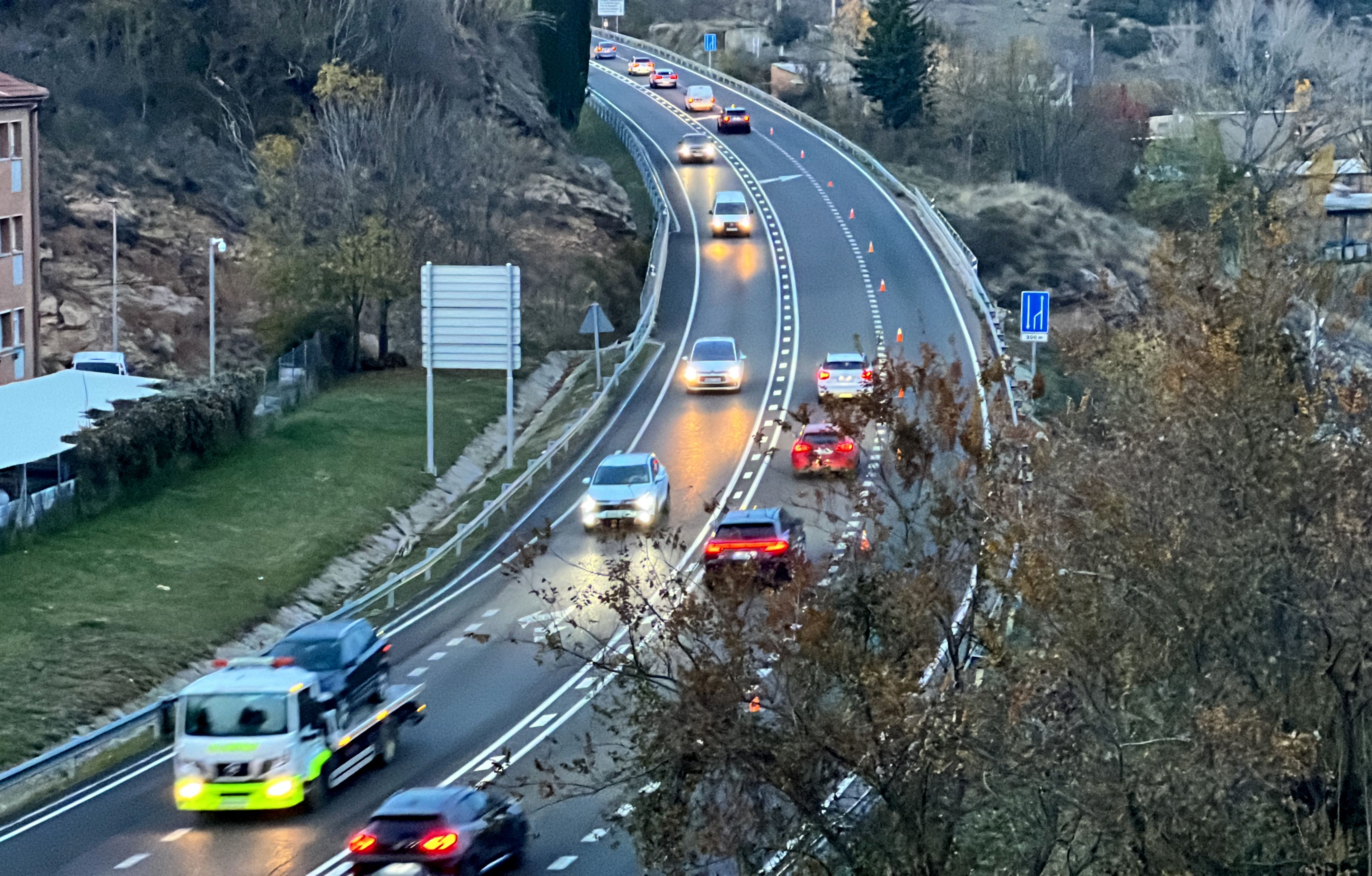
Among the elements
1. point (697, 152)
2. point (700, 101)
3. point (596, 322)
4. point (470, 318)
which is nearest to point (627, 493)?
point (470, 318)

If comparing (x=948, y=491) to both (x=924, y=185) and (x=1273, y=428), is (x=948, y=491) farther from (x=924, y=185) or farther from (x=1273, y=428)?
(x=924, y=185)

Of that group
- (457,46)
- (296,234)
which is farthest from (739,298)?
(457,46)

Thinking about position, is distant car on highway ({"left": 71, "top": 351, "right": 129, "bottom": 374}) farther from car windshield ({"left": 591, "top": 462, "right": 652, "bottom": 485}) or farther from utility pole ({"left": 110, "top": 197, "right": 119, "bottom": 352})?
car windshield ({"left": 591, "top": 462, "right": 652, "bottom": 485})

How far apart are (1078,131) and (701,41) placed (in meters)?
40.6

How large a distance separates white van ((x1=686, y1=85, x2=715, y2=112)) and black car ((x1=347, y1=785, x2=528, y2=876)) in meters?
76.8

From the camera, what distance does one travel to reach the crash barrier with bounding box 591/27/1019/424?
1975 inches

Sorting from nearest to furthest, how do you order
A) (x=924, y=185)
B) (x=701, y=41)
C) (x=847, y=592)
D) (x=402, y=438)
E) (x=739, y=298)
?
(x=847, y=592) < (x=402, y=438) < (x=739, y=298) < (x=924, y=185) < (x=701, y=41)

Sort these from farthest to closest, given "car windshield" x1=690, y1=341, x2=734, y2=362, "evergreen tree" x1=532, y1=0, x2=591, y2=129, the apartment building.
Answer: "evergreen tree" x1=532, y1=0, x2=591, y2=129 < "car windshield" x1=690, y1=341, x2=734, y2=362 < the apartment building

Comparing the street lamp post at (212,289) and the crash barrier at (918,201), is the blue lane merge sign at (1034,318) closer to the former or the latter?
the crash barrier at (918,201)

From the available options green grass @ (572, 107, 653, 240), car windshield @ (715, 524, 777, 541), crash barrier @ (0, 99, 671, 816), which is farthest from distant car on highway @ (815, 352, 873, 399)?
green grass @ (572, 107, 653, 240)

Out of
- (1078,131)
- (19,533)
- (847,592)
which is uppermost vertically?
(1078,131)

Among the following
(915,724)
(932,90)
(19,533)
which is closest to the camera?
(915,724)

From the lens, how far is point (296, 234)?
49.6 meters

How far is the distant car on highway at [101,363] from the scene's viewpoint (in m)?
43.1
